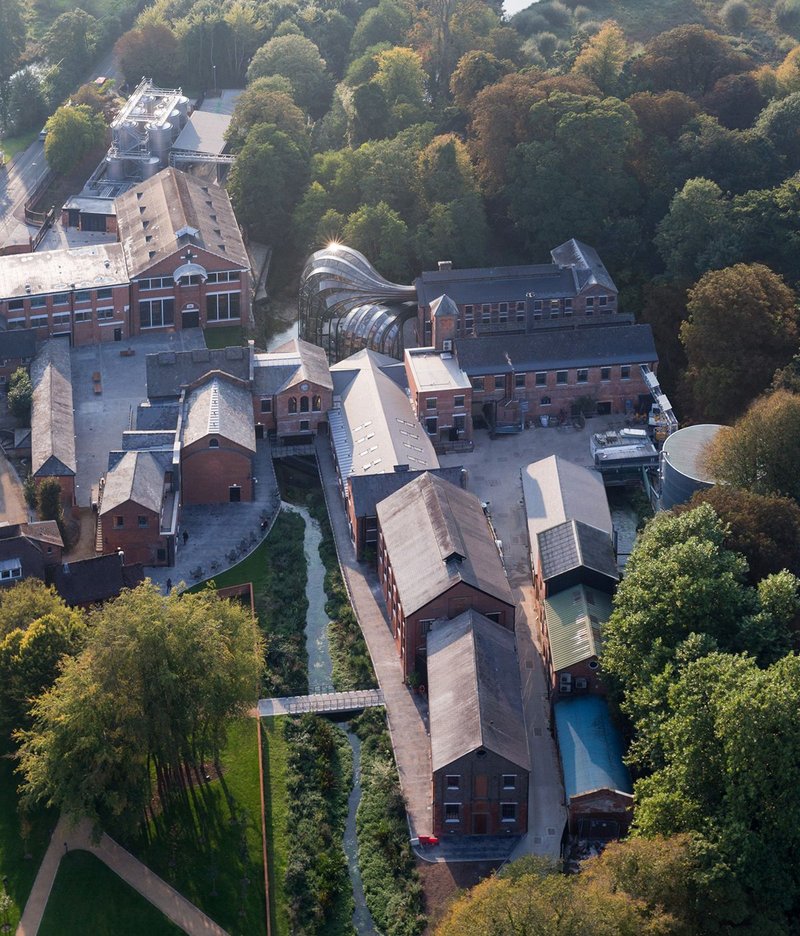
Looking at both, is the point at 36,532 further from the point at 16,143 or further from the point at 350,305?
the point at 16,143

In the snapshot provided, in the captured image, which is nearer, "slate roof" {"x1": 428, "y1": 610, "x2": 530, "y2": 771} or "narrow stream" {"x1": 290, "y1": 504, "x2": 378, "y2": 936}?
"narrow stream" {"x1": 290, "y1": 504, "x2": 378, "y2": 936}

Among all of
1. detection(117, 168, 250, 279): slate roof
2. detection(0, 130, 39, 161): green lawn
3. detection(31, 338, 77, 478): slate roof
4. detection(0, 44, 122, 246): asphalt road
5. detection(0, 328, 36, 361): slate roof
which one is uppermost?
detection(117, 168, 250, 279): slate roof

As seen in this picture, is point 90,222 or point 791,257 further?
point 90,222

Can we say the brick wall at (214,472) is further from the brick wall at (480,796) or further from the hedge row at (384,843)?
the brick wall at (480,796)

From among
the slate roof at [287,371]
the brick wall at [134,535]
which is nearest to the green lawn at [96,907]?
the brick wall at [134,535]

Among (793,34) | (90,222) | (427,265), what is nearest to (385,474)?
(427,265)

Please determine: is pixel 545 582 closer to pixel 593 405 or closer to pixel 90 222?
pixel 593 405

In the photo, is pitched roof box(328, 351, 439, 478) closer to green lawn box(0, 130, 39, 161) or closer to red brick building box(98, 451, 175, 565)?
red brick building box(98, 451, 175, 565)

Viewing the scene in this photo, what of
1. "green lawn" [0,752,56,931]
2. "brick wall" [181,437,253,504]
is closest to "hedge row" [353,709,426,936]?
"green lawn" [0,752,56,931]
